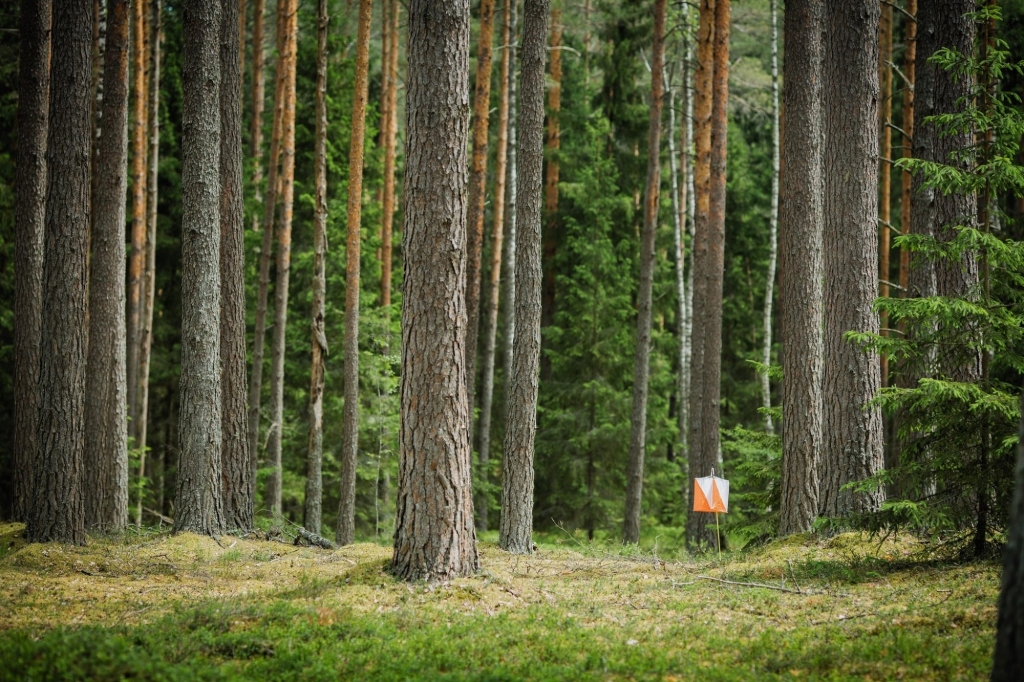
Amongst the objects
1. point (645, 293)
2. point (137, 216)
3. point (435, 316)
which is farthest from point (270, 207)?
point (435, 316)

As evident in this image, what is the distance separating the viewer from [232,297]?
12719 mm

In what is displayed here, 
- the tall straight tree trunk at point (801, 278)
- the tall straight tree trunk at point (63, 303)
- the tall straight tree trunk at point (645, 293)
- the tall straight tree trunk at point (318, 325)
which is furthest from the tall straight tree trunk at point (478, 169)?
the tall straight tree trunk at point (63, 303)

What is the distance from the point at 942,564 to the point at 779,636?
2.80 m

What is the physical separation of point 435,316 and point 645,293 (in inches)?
404

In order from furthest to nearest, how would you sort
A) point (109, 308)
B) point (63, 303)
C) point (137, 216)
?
1. point (137, 216)
2. point (109, 308)
3. point (63, 303)

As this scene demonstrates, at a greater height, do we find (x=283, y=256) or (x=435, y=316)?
(x=283, y=256)

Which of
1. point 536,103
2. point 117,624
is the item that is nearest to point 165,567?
point 117,624

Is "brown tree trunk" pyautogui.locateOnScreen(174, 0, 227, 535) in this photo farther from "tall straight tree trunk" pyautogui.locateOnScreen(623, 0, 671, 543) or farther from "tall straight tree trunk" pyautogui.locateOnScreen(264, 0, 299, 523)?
"tall straight tree trunk" pyautogui.locateOnScreen(623, 0, 671, 543)

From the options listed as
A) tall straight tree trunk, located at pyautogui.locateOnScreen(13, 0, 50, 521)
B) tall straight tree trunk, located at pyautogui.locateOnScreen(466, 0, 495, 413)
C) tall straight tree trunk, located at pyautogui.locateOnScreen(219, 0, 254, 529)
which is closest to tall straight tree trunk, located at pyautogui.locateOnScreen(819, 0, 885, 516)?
tall straight tree trunk, located at pyautogui.locateOnScreen(466, 0, 495, 413)

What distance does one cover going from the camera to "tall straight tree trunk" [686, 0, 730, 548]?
15469 millimetres

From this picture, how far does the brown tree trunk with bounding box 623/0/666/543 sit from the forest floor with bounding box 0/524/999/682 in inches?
305

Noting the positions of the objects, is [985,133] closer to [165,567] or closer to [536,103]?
[536,103]

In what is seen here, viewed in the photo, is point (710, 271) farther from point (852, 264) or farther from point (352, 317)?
point (352, 317)

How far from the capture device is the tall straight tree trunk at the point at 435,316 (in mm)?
7758
